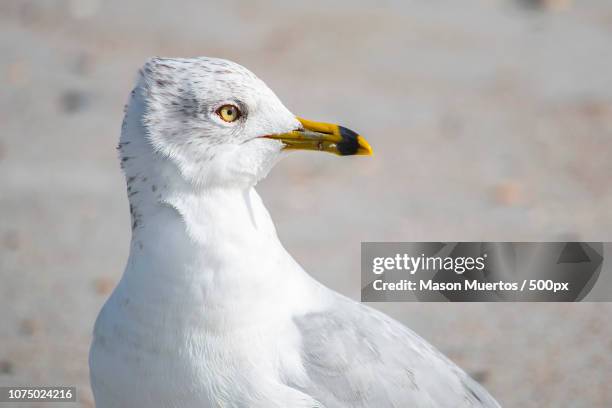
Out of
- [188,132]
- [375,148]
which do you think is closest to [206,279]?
[188,132]

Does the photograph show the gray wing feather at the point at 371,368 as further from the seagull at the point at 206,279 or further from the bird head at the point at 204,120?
the bird head at the point at 204,120

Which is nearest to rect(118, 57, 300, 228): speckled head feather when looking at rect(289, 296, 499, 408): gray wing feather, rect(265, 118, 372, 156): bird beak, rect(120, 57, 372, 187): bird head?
rect(120, 57, 372, 187): bird head

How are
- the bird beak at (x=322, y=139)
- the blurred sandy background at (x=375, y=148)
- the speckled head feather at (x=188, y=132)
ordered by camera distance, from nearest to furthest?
the speckled head feather at (x=188, y=132)
the bird beak at (x=322, y=139)
the blurred sandy background at (x=375, y=148)

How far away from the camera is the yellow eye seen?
8.28ft

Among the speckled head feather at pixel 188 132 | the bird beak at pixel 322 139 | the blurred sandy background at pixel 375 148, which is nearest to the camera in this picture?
the speckled head feather at pixel 188 132

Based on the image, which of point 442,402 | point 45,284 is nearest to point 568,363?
point 442,402

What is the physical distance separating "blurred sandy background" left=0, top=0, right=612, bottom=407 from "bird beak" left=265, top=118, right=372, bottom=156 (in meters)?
→ 1.53

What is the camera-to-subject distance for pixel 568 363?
13.0 feet

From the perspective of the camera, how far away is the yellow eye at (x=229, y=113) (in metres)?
2.52

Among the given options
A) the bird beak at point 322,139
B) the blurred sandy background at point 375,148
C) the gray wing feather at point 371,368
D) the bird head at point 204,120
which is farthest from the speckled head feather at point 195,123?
the blurred sandy background at point 375,148

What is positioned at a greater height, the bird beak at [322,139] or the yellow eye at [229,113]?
the yellow eye at [229,113]

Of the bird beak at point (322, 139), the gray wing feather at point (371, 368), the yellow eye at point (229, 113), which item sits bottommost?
the gray wing feather at point (371, 368)

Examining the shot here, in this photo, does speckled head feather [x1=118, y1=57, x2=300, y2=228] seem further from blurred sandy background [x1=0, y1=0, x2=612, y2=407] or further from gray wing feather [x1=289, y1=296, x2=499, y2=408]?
blurred sandy background [x1=0, y1=0, x2=612, y2=407]

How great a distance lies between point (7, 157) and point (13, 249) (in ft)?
3.00
